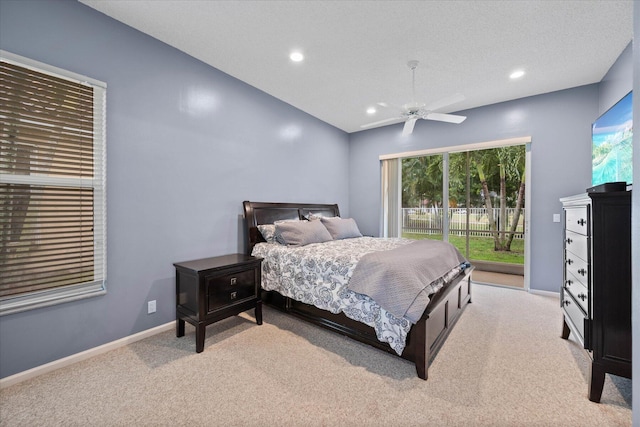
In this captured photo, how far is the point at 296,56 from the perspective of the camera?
2.89m

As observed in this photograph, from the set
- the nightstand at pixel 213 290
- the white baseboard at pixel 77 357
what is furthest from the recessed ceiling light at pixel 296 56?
the white baseboard at pixel 77 357

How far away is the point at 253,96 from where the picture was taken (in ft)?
11.9

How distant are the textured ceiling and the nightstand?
225 cm

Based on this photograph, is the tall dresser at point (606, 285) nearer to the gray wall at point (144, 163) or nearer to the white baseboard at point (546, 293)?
the white baseboard at point (546, 293)

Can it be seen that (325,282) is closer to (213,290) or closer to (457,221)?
(213,290)

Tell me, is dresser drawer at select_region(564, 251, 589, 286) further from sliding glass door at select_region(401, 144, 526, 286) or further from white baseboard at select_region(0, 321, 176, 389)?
white baseboard at select_region(0, 321, 176, 389)

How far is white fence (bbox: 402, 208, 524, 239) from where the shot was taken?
206 inches

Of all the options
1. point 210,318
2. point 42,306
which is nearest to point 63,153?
point 42,306

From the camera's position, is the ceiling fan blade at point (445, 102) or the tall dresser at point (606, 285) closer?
the tall dresser at point (606, 285)

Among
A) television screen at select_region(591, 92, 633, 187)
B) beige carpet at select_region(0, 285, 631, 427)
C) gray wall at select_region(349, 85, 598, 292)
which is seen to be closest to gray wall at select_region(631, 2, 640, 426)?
beige carpet at select_region(0, 285, 631, 427)

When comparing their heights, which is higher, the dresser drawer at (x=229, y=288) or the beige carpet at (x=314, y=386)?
the dresser drawer at (x=229, y=288)

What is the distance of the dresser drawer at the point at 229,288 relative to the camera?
2.38 m

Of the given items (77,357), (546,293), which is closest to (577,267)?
(546,293)

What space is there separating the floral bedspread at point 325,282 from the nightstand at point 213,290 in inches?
11.0
